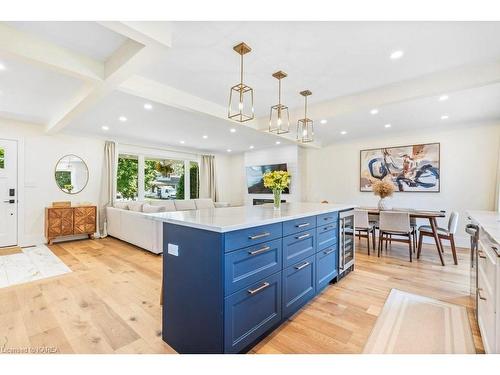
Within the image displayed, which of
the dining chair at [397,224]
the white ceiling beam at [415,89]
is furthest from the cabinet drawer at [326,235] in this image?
the white ceiling beam at [415,89]

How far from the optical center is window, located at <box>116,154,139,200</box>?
6309 mm

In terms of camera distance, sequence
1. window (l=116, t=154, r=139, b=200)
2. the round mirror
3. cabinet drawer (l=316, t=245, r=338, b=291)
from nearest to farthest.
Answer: cabinet drawer (l=316, t=245, r=338, b=291), the round mirror, window (l=116, t=154, r=139, b=200)

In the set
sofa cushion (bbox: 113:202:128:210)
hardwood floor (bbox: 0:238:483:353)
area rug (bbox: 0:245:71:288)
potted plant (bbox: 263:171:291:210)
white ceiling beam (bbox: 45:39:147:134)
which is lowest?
hardwood floor (bbox: 0:238:483:353)

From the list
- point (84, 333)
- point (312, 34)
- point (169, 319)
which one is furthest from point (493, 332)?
point (84, 333)

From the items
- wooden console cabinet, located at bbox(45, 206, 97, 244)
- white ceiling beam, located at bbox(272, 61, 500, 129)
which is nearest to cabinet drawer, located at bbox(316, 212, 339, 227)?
white ceiling beam, located at bbox(272, 61, 500, 129)

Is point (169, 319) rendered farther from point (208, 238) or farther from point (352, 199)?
point (352, 199)

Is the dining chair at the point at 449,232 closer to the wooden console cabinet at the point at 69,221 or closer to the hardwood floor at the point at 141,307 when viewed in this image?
the hardwood floor at the point at 141,307

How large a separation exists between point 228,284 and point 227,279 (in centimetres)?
4

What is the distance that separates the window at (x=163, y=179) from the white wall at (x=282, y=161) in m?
2.25

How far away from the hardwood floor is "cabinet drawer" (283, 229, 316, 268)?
1.78ft

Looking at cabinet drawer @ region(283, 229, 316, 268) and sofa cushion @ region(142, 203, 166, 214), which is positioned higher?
sofa cushion @ region(142, 203, 166, 214)

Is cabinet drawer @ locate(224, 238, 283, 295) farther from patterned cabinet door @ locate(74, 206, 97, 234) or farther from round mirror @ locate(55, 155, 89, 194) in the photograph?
round mirror @ locate(55, 155, 89, 194)

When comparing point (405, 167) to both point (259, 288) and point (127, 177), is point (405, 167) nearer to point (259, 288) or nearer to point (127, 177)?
point (259, 288)

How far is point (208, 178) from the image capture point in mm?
8328
